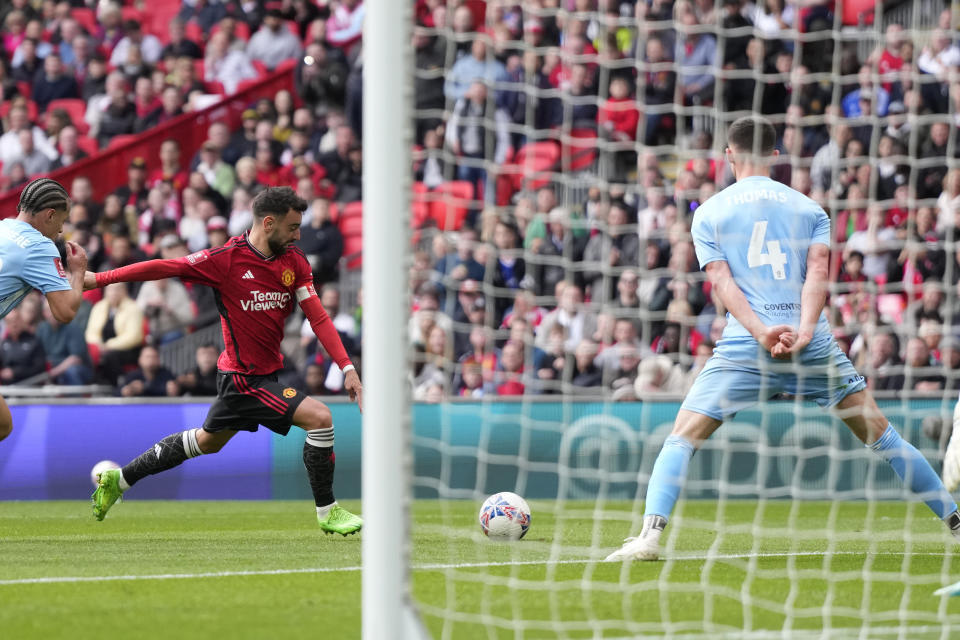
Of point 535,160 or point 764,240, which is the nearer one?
point 764,240

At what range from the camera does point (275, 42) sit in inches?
677

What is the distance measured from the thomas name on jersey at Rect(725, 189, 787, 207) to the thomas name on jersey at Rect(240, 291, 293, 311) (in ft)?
9.83

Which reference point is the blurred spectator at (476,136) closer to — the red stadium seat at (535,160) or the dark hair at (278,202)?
the red stadium seat at (535,160)

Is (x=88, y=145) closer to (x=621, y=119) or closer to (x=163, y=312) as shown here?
(x=163, y=312)

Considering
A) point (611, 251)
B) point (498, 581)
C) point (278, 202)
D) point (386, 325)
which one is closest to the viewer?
point (386, 325)

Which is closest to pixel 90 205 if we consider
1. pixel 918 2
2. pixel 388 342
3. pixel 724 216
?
pixel 918 2

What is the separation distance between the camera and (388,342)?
4219 mm

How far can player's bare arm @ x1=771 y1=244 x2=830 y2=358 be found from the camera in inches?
242

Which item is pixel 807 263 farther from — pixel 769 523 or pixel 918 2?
pixel 918 2

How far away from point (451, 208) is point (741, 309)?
6190 mm

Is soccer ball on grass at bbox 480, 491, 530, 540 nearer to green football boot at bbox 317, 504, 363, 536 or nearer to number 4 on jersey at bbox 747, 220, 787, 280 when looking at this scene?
green football boot at bbox 317, 504, 363, 536

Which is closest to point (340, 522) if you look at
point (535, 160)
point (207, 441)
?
point (207, 441)

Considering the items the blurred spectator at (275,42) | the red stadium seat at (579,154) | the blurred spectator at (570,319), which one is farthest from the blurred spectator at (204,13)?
the blurred spectator at (570,319)

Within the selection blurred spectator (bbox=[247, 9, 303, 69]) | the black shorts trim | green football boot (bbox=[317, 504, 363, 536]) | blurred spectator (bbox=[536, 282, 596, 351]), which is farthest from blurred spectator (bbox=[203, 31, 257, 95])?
green football boot (bbox=[317, 504, 363, 536])
